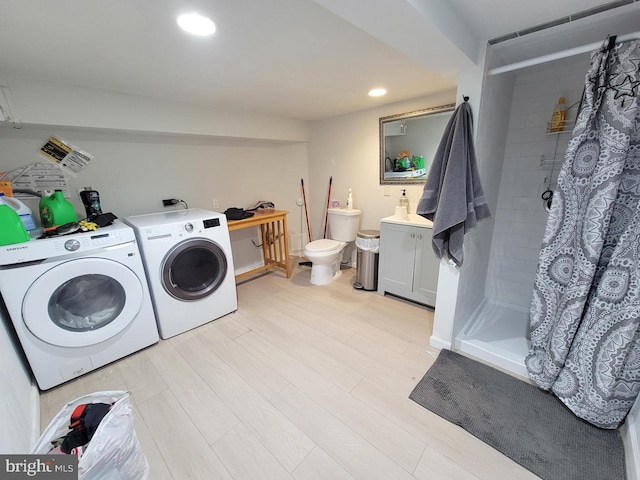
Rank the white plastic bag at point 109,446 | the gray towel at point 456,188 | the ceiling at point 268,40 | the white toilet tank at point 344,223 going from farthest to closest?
the white toilet tank at point 344,223
the gray towel at point 456,188
the ceiling at point 268,40
the white plastic bag at point 109,446

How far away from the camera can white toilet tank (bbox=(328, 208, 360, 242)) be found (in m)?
3.03

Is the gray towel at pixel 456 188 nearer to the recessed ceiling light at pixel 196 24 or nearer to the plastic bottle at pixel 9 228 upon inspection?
the recessed ceiling light at pixel 196 24

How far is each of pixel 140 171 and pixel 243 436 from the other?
235 cm

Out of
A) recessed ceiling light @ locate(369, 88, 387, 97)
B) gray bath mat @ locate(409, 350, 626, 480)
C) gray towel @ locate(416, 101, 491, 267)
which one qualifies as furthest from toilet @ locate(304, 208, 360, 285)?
gray bath mat @ locate(409, 350, 626, 480)

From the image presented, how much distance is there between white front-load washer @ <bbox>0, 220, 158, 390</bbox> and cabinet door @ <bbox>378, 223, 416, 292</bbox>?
2.03 metres

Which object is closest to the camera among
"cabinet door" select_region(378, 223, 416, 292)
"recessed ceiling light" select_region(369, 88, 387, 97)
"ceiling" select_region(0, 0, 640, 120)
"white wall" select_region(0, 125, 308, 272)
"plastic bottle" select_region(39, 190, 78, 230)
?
"ceiling" select_region(0, 0, 640, 120)

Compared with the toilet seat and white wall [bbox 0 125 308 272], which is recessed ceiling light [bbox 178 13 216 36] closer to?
white wall [bbox 0 125 308 272]

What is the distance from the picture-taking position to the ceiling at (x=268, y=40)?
1.02 meters

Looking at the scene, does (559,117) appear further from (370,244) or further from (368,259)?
(368,259)

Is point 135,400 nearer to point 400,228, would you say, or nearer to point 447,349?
point 447,349

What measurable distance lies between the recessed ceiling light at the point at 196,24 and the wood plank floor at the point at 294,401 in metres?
1.92

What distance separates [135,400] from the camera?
1494 millimetres

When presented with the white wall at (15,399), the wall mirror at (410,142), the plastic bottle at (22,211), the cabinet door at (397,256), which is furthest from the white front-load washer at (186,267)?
the wall mirror at (410,142)

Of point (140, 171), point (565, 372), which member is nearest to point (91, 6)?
point (140, 171)
